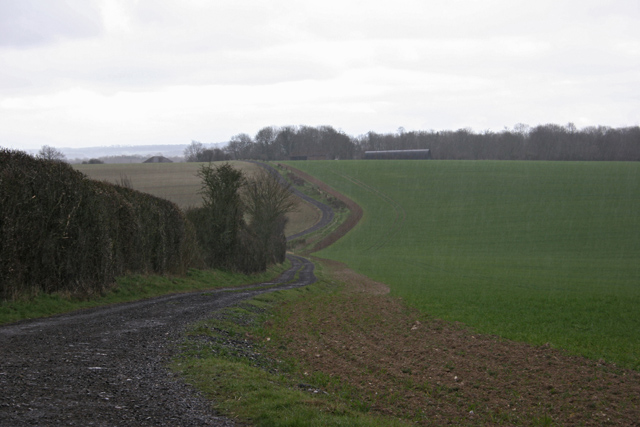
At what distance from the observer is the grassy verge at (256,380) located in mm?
6703

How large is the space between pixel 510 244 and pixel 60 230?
50035mm

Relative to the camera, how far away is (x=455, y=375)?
422 inches

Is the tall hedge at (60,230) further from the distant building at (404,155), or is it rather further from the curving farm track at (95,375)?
the distant building at (404,155)

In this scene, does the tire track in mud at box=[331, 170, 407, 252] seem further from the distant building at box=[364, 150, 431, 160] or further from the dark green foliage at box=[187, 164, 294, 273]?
the distant building at box=[364, 150, 431, 160]

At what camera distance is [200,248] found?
29.1 meters

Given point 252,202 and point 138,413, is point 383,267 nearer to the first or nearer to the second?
point 252,202

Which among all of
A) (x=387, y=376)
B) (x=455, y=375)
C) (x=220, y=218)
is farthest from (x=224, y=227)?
(x=455, y=375)

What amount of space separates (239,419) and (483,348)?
8.46 metres

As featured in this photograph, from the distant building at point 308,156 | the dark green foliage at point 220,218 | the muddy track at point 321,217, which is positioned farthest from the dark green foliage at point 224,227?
the distant building at point 308,156

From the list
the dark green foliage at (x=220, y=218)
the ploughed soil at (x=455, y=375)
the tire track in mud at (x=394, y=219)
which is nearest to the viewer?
the ploughed soil at (x=455, y=375)

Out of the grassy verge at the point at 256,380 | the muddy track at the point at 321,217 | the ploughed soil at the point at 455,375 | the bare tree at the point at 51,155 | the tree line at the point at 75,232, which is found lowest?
the muddy track at the point at 321,217

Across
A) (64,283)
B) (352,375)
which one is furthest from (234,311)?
(352,375)

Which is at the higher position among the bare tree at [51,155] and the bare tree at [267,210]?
the bare tree at [51,155]

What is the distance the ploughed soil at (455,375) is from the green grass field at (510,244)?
1513 mm
